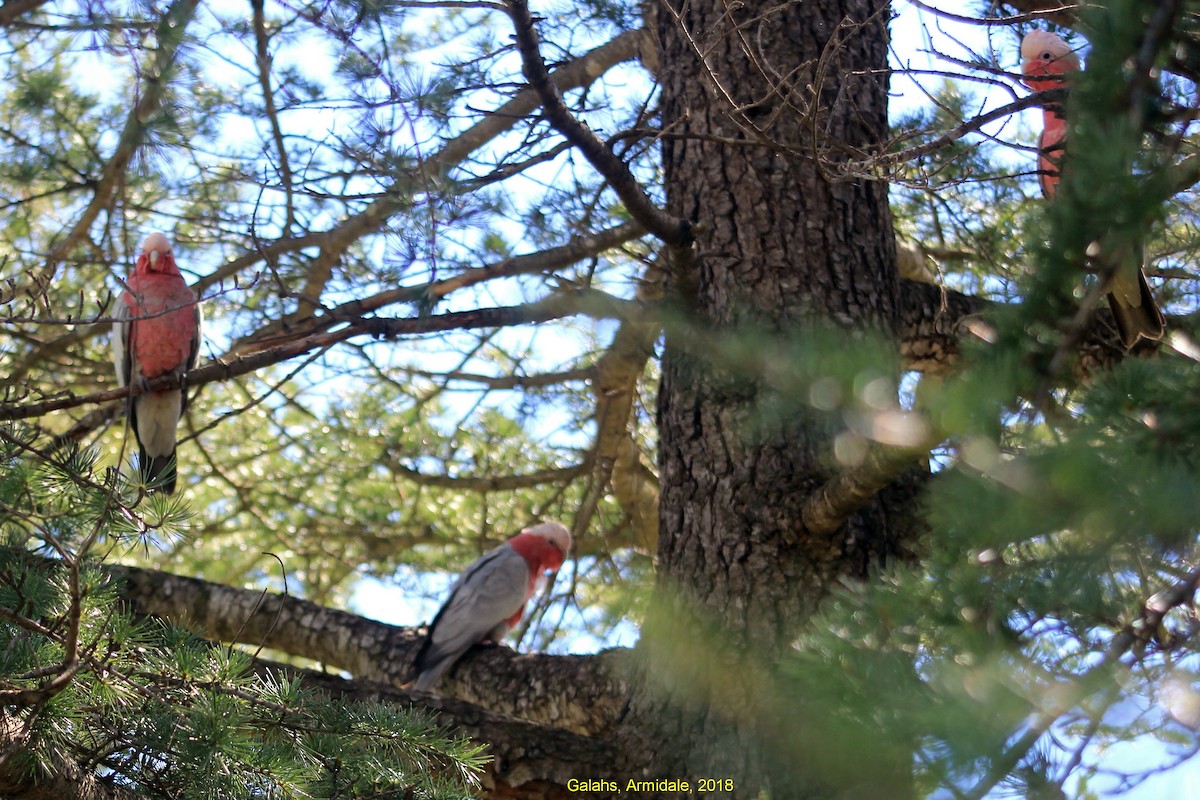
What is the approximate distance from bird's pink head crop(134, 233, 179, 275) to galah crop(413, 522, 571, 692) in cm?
157

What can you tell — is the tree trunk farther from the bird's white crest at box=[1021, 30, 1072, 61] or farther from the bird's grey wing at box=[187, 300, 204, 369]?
the bird's grey wing at box=[187, 300, 204, 369]

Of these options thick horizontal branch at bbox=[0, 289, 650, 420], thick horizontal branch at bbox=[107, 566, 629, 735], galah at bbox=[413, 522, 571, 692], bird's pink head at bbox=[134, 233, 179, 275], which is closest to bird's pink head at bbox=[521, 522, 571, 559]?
galah at bbox=[413, 522, 571, 692]

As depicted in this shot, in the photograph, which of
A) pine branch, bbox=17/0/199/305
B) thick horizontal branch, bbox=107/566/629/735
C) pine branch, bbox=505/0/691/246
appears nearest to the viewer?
pine branch, bbox=505/0/691/246

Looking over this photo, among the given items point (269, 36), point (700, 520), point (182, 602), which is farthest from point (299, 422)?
point (700, 520)

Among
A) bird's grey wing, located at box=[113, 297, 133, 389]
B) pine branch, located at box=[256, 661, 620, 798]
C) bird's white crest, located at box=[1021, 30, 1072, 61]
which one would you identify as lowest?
pine branch, located at box=[256, 661, 620, 798]

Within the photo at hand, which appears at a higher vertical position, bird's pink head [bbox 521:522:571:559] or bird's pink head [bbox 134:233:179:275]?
bird's pink head [bbox 134:233:179:275]

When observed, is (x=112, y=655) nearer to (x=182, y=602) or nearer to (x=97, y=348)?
(x=182, y=602)

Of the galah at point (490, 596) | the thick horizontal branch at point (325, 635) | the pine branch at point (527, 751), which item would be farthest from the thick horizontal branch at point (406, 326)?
the galah at point (490, 596)

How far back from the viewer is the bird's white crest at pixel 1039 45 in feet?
9.41

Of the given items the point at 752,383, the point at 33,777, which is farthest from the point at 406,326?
the point at 33,777

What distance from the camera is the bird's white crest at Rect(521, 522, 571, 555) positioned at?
155 inches

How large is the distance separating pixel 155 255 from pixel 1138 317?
3177 millimetres

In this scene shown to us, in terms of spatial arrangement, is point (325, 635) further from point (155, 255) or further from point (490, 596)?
point (155, 255)

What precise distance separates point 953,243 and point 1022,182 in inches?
14.9
